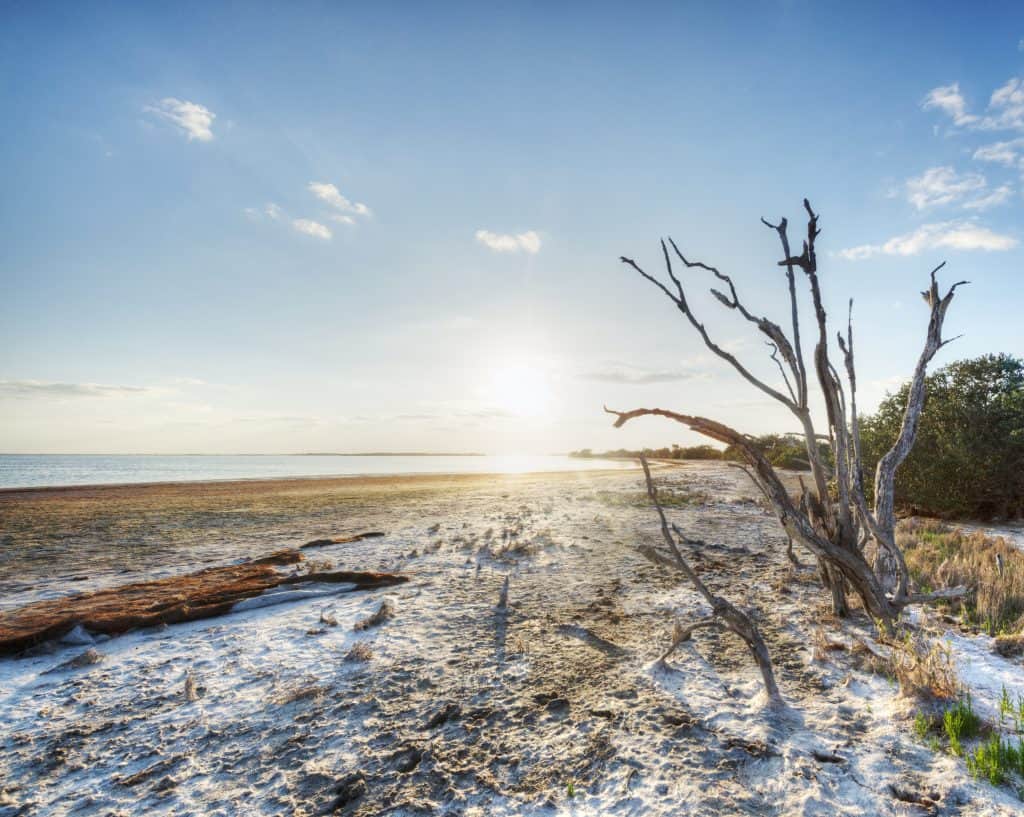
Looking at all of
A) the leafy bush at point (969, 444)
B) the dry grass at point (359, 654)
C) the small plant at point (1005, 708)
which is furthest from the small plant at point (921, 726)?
the leafy bush at point (969, 444)

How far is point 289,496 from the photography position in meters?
25.4

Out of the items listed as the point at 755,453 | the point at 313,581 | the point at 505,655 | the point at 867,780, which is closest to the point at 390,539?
the point at 313,581

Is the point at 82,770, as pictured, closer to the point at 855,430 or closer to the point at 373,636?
the point at 373,636

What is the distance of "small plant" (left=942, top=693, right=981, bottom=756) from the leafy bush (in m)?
12.0

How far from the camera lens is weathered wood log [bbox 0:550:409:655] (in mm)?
6230

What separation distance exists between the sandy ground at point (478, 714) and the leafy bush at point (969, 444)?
10.1m

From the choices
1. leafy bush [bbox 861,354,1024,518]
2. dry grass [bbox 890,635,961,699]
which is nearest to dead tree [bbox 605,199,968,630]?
dry grass [bbox 890,635,961,699]

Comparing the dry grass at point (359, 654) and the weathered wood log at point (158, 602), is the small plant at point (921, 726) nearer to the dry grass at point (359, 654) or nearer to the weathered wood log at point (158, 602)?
the dry grass at point (359, 654)

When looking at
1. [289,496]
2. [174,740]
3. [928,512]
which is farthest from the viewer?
[289,496]

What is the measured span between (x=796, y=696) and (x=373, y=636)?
15.5ft

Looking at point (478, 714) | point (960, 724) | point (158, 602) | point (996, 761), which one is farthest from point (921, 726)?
point (158, 602)

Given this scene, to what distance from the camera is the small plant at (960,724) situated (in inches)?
140

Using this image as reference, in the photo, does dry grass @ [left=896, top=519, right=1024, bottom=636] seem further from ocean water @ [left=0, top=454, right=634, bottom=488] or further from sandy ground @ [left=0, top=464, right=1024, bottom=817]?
ocean water @ [left=0, top=454, right=634, bottom=488]

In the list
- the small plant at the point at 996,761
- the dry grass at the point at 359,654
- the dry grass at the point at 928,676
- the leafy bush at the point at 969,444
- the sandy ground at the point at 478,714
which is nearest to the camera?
the small plant at the point at 996,761
